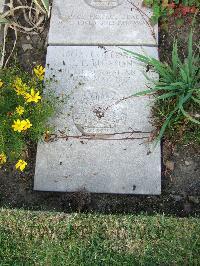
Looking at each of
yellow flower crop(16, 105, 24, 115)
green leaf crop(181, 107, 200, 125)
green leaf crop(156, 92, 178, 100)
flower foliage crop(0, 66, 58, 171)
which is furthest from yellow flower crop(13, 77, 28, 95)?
green leaf crop(181, 107, 200, 125)

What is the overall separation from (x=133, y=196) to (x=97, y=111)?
2.18 feet

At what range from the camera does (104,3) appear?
402 cm

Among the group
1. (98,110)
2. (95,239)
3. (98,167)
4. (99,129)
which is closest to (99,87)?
(98,110)

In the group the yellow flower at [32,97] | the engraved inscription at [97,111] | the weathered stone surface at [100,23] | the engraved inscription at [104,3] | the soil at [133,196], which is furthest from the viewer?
the engraved inscription at [104,3]

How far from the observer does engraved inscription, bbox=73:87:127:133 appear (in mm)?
3576

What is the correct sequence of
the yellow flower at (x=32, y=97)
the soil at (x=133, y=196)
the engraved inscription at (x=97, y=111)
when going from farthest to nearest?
the engraved inscription at (x=97, y=111) → the soil at (x=133, y=196) → the yellow flower at (x=32, y=97)

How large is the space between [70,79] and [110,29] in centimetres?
53

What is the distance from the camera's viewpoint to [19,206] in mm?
3434

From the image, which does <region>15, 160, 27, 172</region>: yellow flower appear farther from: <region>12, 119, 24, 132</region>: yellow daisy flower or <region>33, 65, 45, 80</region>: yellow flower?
<region>33, 65, 45, 80</region>: yellow flower

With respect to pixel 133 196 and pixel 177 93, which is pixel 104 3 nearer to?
pixel 177 93

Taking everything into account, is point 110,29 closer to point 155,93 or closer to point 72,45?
point 72,45

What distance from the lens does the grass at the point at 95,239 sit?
10.2ft

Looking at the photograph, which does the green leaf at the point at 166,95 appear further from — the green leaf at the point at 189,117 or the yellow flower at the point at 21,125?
the yellow flower at the point at 21,125

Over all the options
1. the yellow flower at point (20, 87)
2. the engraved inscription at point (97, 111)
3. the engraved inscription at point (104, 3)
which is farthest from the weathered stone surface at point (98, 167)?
the engraved inscription at point (104, 3)
